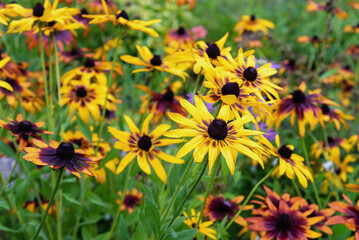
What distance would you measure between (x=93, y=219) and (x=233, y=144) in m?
0.87

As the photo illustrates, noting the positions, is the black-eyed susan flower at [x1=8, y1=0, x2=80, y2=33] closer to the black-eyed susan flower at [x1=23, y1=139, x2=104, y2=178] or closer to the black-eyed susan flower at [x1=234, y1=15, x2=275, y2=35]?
the black-eyed susan flower at [x1=23, y1=139, x2=104, y2=178]

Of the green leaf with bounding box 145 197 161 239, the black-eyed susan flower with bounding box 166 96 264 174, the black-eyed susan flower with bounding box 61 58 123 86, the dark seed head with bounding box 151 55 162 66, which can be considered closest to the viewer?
the black-eyed susan flower with bounding box 166 96 264 174

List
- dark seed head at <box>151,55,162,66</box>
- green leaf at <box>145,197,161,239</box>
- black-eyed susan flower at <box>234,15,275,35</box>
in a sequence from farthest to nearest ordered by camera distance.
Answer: black-eyed susan flower at <box>234,15,275,35</box> → dark seed head at <box>151,55,162,66</box> → green leaf at <box>145,197,161,239</box>

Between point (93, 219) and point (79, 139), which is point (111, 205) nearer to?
point (93, 219)

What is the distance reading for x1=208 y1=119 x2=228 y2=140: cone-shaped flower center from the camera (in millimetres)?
870

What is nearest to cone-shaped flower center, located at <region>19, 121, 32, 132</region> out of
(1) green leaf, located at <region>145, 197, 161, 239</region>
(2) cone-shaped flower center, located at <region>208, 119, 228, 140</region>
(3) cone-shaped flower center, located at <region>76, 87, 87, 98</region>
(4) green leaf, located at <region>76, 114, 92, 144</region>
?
(4) green leaf, located at <region>76, 114, 92, 144</region>

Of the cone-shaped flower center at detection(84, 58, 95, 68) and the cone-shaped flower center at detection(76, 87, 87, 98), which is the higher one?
the cone-shaped flower center at detection(84, 58, 95, 68)

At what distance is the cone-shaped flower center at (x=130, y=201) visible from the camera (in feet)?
5.72

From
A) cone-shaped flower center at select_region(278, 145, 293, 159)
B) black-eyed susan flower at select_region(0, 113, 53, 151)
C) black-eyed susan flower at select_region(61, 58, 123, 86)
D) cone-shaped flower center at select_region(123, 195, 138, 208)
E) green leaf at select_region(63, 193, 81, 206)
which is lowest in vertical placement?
green leaf at select_region(63, 193, 81, 206)

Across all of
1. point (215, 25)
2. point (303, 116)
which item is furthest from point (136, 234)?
point (215, 25)

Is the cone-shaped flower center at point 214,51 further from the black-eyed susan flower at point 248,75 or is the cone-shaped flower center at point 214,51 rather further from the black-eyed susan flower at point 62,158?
the black-eyed susan flower at point 62,158

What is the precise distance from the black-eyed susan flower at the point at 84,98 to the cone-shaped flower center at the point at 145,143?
336 millimetres

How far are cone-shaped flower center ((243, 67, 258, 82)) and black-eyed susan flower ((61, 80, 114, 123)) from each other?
612 mm

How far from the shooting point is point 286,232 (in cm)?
A: 115
